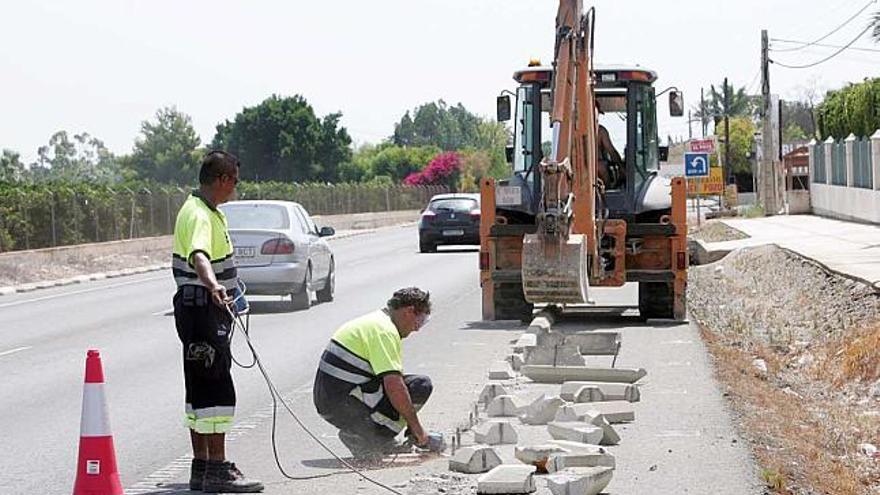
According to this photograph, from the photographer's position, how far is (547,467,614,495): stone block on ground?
321 inches

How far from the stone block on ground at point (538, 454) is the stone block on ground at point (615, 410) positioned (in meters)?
1.80

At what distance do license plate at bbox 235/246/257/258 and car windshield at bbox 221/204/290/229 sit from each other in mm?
418

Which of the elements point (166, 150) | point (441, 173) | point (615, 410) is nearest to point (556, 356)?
point (615, 410)

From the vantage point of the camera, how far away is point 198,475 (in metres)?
9.16

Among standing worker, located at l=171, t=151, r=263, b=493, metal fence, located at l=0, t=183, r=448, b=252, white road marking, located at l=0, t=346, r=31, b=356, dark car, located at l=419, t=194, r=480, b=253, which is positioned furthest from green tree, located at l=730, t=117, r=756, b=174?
standing worker, located at l=171, t=151, r=263, b=493

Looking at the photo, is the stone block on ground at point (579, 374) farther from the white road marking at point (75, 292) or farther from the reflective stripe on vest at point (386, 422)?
the white road marking at point (75, 292)

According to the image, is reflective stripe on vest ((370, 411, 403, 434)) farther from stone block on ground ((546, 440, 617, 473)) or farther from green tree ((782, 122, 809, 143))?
green tree ((782, 122, 809, 143))

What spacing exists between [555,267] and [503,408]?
542 cm

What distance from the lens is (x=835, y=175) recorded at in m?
50.8

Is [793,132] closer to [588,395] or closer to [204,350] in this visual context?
[588,395]

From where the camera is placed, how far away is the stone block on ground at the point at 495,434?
1006 cm

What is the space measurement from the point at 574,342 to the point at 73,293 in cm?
1660

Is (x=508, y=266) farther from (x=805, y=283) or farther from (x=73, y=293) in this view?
(x=73, y=293)

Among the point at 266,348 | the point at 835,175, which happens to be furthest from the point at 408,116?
the point at 266,348
